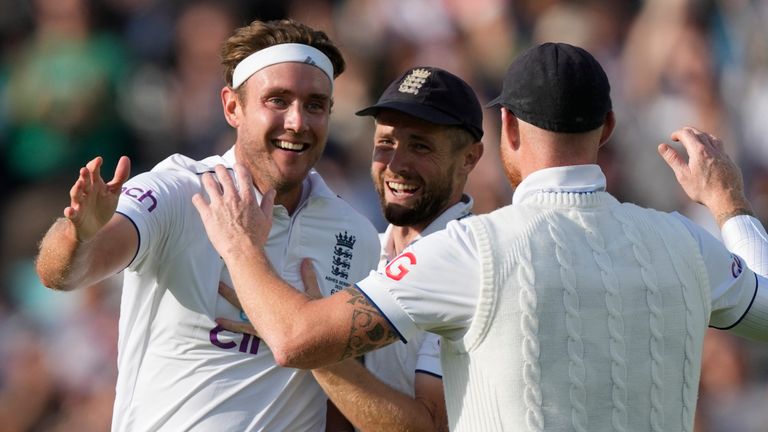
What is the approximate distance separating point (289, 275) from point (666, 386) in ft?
5.07

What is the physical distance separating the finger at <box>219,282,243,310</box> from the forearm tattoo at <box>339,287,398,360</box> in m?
0.86

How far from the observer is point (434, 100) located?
16.6ft

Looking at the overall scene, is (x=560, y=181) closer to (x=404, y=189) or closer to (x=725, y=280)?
(x=725, y=280)

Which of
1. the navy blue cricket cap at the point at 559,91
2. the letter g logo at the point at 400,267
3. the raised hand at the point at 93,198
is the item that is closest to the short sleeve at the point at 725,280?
the navy blue cricket cap at the point at 559,91

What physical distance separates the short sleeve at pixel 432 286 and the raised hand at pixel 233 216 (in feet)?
1.40

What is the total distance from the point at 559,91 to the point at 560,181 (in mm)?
270

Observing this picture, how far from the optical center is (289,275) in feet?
14.3

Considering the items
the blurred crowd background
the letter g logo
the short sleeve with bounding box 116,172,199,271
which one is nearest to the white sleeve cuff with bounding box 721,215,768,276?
the letter g logo

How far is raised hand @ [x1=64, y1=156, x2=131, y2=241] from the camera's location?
3.63m

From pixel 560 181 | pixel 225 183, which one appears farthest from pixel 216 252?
pixel 560 181

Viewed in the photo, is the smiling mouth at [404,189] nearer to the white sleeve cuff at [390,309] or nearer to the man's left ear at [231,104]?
the man's left ear at [231,104]

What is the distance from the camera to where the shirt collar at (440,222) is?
16.8 feet

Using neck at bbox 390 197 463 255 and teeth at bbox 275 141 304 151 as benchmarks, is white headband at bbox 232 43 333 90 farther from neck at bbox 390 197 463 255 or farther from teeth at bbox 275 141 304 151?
neck at bbox 390 197 463 255

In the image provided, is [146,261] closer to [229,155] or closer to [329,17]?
[229,155]
